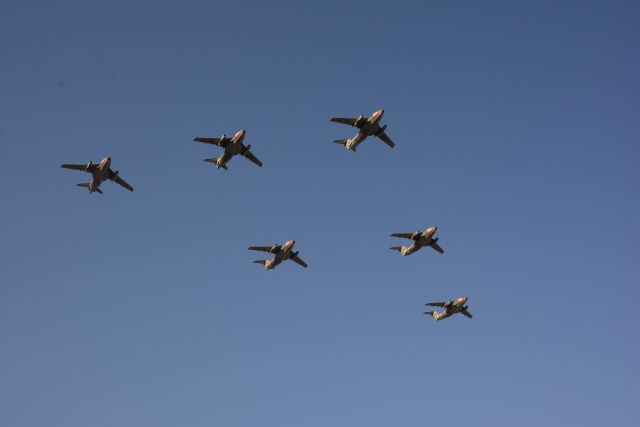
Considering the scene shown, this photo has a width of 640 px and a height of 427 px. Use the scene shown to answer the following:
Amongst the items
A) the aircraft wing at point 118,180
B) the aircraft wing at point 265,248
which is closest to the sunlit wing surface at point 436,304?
the aircraft wing at point 265,248

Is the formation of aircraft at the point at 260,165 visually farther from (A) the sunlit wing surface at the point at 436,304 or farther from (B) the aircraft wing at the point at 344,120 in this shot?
(A) the sunlit wing surface at the point at 436,304

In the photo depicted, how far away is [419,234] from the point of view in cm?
9781

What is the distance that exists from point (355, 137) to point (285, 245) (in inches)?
774

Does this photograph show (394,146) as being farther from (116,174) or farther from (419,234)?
(116,174)

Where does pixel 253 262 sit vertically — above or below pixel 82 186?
below

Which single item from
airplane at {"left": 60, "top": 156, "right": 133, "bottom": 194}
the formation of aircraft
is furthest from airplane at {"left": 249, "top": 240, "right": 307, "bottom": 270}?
airplane at {"left": 60, "top": 156, "right": 133, "bottom": 194}

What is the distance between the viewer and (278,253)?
3748 inches

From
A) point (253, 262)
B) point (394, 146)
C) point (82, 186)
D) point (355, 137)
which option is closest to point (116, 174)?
point (82, 186)

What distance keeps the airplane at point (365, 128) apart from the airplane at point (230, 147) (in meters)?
13.5

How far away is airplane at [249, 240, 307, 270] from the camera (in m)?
94.1

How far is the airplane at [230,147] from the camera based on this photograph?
87625 mm

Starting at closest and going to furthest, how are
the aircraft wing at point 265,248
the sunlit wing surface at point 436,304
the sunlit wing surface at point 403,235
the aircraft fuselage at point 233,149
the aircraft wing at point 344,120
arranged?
the aircraft fuselage at point 233,149, the aircraft wing at point 344,120, the aircraft wing at point 265,248, the sunlit wing surface at point 403,235, the sunlit wing surface at point 436,304

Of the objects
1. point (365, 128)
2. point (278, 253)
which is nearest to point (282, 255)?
point (278, 253)

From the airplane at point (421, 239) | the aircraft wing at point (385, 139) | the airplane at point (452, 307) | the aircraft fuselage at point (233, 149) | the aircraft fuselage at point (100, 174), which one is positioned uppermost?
the aircraft wing at point (385, 139)
